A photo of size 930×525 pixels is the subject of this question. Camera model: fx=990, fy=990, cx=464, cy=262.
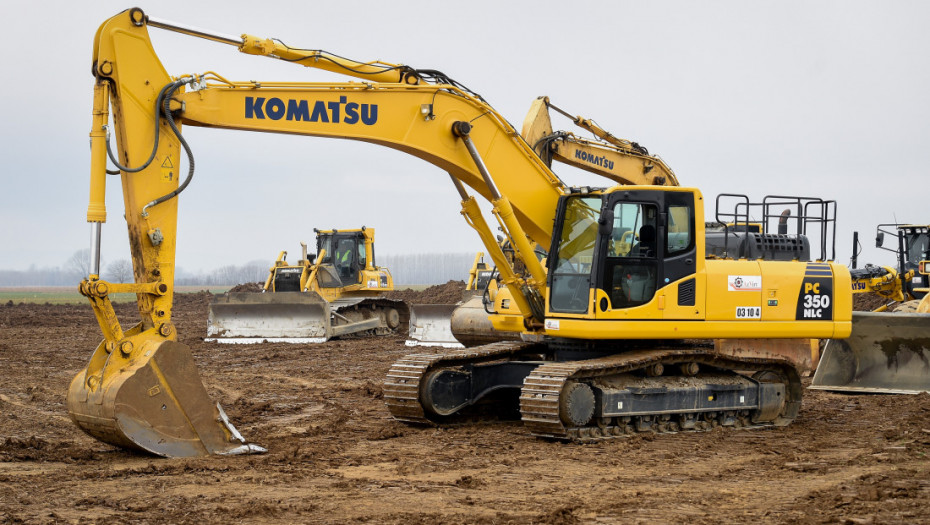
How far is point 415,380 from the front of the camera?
10.4m

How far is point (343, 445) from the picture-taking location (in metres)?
9.43

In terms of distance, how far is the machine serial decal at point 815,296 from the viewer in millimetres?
10516

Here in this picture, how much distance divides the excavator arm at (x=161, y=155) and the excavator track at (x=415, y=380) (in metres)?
2.09

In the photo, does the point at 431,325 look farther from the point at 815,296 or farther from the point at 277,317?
the point at 815,296

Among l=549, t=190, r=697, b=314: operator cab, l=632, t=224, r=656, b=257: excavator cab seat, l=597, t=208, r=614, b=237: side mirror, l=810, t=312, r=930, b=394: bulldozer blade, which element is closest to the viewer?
l=597, t=208, r=614, b=237: side mirror

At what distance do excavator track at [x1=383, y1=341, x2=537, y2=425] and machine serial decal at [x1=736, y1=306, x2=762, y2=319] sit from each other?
2567 millimetres

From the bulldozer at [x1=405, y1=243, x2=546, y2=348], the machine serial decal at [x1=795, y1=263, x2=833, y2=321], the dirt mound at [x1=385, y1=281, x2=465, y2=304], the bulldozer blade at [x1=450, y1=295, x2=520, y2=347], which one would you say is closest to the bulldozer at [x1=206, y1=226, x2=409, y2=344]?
the bulldozer at [x1=405, y1=243, x2=546, y2=348]

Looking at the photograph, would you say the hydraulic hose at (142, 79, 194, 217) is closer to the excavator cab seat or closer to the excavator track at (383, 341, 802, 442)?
the excavator track at (383, 341, 802, 442)

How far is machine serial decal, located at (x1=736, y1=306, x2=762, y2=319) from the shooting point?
10.3 m

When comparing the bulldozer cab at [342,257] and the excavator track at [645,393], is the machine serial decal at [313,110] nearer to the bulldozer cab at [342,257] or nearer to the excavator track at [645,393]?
the excavator track at [645,393]

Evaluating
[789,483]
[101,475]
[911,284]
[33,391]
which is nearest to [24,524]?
[101,475]

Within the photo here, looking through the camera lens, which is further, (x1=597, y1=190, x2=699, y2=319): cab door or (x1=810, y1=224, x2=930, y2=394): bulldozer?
(x1=810, y1=224, x2=930, y2=394): bulldozer

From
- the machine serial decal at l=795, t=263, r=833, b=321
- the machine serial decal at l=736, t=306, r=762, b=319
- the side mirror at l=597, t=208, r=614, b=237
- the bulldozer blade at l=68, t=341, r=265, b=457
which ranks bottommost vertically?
the bulldozer blade at l=68, t=341, r=265, b=457

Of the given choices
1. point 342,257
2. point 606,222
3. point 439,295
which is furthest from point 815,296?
point 439,295
